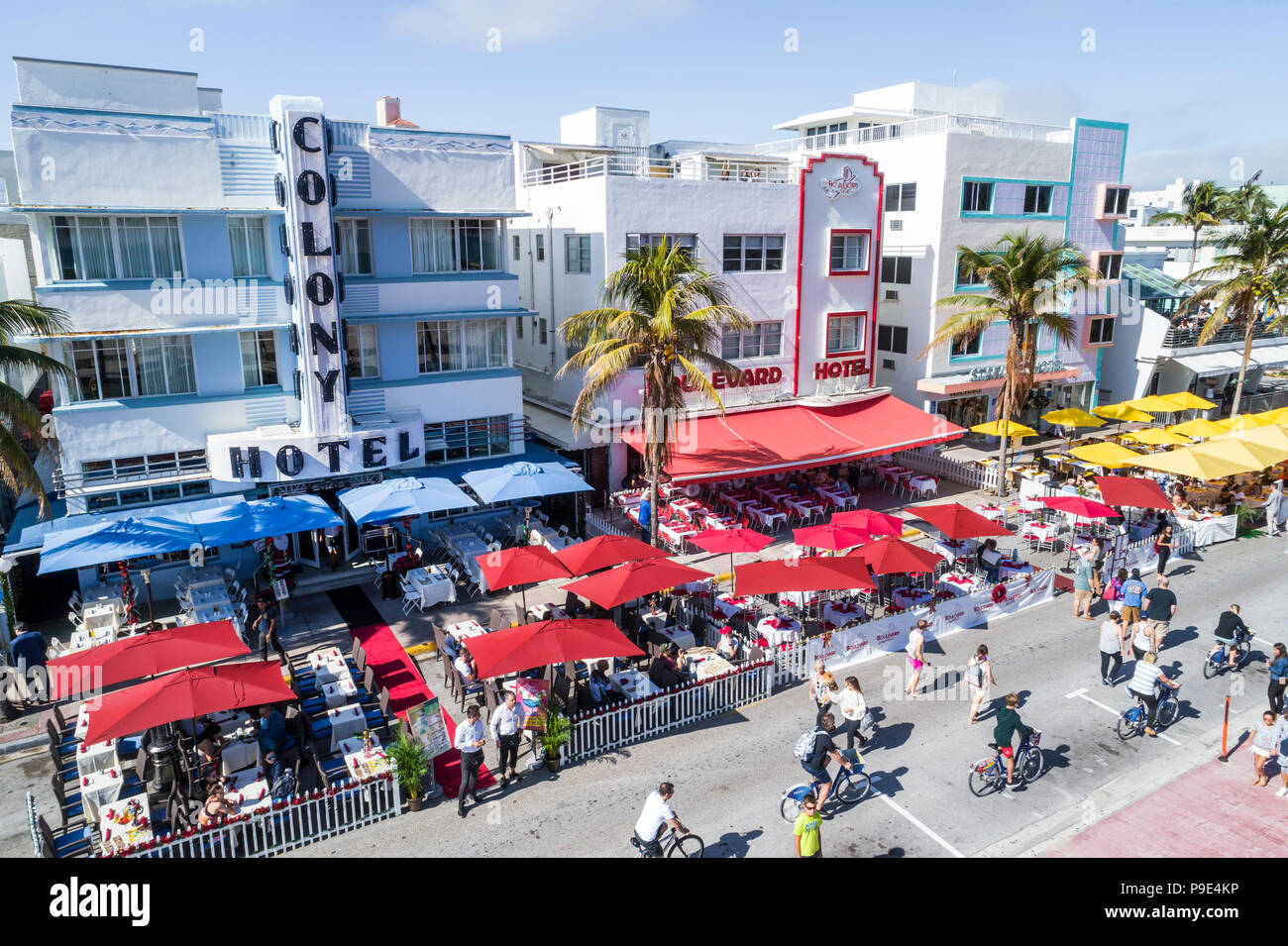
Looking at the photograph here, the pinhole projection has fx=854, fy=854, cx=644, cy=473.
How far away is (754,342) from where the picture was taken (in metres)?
33.6

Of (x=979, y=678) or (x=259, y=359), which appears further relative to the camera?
(x=259, y=359)

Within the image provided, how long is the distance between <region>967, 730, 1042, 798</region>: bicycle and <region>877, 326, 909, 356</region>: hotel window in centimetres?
2781

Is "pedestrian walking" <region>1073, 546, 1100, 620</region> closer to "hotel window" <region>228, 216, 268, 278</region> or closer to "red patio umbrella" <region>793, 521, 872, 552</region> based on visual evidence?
"red patio umbrella" <region>793, 521, 872, 552</region>

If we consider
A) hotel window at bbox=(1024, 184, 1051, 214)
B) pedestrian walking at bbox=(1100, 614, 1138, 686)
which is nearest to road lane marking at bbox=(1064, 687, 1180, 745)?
A: pedestrian walking at bbox=(1100, 614, 1138, 686)

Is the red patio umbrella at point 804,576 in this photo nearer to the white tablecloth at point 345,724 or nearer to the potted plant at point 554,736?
the potted plant at point 554,736

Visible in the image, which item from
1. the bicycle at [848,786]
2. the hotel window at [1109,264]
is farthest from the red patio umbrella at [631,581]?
the hotel window at [1109,264]

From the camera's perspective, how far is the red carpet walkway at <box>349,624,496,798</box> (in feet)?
50.9

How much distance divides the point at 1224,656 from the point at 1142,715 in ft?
13.4

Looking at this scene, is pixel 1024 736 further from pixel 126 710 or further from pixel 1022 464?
pixel 1022 464

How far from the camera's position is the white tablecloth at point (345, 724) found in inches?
634

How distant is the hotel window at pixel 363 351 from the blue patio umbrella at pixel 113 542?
24.7ft

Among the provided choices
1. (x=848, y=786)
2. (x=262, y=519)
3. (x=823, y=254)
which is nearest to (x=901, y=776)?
(x=848, y=786)

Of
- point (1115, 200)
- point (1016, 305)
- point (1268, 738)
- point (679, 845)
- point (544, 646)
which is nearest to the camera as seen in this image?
point (679, 845)

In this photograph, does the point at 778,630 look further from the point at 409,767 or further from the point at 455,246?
the point at 455,246
